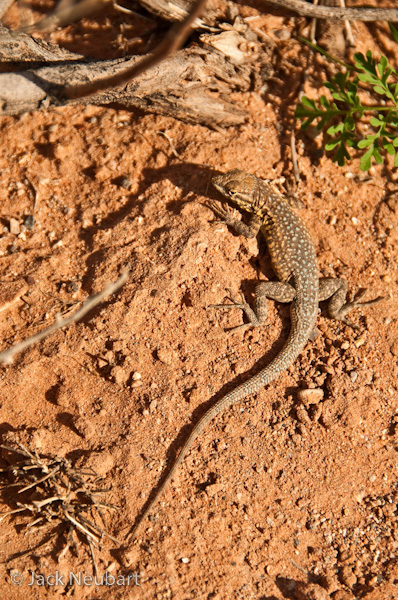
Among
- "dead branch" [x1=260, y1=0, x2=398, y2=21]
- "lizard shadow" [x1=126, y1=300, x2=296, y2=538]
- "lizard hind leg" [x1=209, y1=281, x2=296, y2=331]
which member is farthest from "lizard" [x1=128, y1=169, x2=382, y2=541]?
"dead branch" [x1=260, y1=0, x2=398, y2=21]

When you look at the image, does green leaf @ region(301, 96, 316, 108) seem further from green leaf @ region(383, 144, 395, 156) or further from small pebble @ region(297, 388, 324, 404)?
small pebble @ region(297, 388, 324, 404)

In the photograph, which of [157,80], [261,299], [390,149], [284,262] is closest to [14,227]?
[157,80]

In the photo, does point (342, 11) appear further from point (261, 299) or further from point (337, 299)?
point (261, 299)

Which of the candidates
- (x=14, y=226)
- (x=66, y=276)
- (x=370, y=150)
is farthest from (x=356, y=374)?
(x=14, y=226)

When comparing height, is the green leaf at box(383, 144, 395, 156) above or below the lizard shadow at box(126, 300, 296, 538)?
above

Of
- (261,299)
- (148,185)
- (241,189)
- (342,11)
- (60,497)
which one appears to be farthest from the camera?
(342,11)

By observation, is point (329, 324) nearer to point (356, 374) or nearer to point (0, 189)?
point (356, 374)
